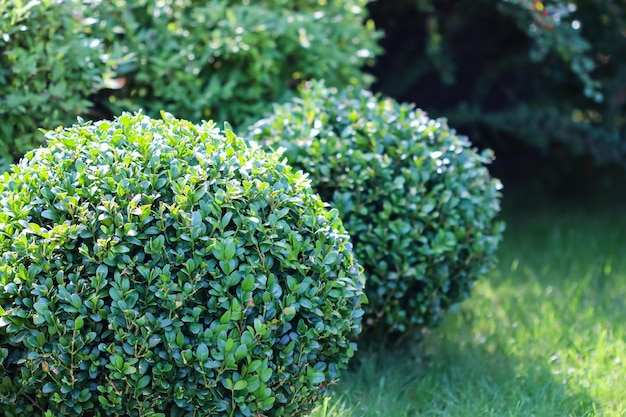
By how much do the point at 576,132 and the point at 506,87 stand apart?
82cm

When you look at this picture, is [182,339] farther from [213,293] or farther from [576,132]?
[576,132]

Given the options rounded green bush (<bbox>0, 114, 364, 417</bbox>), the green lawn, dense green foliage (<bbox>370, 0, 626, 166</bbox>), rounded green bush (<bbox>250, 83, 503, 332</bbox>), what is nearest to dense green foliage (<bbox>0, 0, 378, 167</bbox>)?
rounded green bush (<bbox>250, 83, 503, 332</bbox>)

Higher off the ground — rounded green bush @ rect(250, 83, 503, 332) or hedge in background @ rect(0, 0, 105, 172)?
hedge in background @ rect(0, 0, 105, 172)

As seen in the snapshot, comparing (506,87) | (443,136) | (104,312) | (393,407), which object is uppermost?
(104,312)

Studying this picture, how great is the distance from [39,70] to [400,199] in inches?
64.5

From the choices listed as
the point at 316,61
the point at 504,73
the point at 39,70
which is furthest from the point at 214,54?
the point at 504,73

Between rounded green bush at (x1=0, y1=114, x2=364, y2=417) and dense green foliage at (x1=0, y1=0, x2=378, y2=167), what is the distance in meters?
0.93

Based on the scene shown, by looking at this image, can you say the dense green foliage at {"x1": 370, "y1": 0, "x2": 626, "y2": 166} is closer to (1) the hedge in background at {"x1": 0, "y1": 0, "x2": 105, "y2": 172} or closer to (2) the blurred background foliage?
(2) the blurred background foliage

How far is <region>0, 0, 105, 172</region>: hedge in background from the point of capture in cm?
316

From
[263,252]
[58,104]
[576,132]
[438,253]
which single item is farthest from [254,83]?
[576,132]

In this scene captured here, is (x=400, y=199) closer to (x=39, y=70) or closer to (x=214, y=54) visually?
(x=214, y=54)

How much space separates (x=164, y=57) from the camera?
375 cm

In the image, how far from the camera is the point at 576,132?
16.6ft

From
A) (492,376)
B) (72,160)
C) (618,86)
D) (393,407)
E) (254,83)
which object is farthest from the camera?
(618,86)
